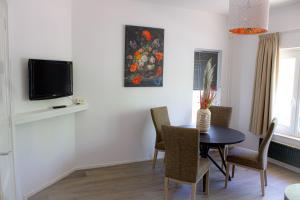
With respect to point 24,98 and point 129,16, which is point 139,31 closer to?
point 129,16

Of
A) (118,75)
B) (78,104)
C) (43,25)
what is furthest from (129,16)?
(78,104)

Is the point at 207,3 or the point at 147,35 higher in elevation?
the point at 207,3

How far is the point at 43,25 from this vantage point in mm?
2965

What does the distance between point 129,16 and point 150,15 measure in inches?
14.9

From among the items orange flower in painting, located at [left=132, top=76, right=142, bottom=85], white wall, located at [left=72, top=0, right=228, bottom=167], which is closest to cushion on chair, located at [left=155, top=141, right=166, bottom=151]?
white wall, located at [left=72, top=0, right=228, bottom=167]

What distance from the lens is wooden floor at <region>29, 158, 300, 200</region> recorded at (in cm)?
299

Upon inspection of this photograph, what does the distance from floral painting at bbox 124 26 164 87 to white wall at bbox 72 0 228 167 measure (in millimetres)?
98

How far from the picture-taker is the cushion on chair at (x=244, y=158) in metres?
3.08

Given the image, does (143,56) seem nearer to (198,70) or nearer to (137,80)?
(137,80)

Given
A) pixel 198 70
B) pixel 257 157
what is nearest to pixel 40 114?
pixel 257 157

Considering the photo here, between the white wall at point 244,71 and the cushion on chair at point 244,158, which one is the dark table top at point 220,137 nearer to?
the cushion on chair at point 244,158

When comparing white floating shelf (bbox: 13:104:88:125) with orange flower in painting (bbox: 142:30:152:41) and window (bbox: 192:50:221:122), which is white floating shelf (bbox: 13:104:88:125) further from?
window (bbox: 192:50:221:122)

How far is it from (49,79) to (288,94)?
3.79 m

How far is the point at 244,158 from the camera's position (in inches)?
124
